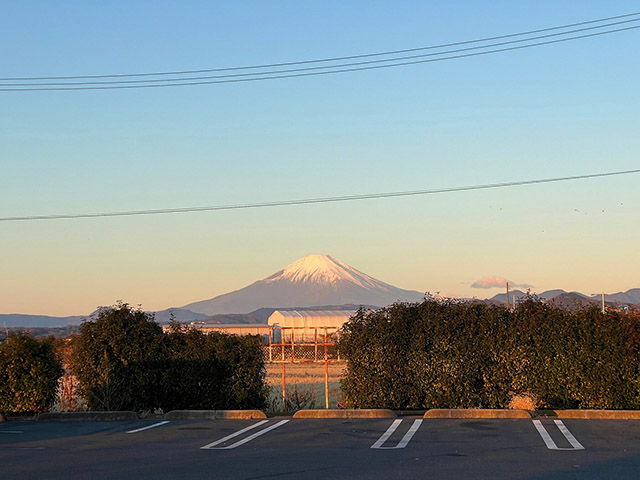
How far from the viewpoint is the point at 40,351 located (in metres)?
19.9

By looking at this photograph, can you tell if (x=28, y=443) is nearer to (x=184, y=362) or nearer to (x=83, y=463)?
(x=83, y=463)

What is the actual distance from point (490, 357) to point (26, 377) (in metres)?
10.2

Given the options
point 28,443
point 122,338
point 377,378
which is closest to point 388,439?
point 377,378

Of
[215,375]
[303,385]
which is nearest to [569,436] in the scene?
[215,375]

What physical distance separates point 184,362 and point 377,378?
14.3 ft

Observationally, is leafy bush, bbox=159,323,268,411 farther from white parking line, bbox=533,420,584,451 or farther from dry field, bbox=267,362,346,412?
white parking line, bbox=533,420,584,451

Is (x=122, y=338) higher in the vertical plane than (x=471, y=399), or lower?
higher

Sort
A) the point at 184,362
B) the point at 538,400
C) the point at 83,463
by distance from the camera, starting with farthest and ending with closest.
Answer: the point at 184,362, the point at 538,400, the point at 83,463

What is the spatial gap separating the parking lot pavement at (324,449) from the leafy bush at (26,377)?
2.12 m

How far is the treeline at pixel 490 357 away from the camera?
1788cm

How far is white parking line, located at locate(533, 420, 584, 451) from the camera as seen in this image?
1306 cm

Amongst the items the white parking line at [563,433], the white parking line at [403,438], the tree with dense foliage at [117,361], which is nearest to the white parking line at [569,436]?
the white parking line at [563,433]

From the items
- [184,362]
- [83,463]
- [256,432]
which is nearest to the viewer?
[83,463]

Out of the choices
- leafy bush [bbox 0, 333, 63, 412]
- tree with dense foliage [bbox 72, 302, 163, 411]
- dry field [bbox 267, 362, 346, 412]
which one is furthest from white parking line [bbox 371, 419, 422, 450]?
leafy bush [bbox 0, 333, 63, 412]
